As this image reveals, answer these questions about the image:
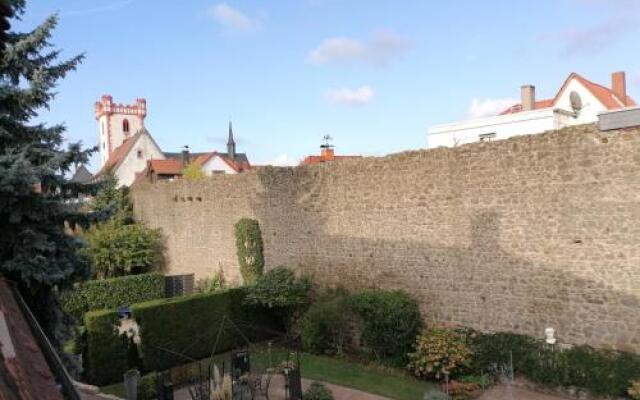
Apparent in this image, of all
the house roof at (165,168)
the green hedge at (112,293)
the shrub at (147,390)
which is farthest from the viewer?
the house roof at (165,168)

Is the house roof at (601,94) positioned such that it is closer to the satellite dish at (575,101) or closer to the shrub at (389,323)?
the satellite dish at (575,101)

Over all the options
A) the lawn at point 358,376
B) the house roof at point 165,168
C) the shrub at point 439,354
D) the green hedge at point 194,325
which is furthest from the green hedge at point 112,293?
the house roof at point 165,168

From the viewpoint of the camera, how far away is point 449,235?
1267cm

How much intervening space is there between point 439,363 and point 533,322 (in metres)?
2.05

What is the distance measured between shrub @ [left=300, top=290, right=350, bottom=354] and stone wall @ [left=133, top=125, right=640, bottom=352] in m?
0.91

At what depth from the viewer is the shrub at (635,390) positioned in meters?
9.23

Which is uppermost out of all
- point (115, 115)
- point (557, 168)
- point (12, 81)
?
point (115, 115)

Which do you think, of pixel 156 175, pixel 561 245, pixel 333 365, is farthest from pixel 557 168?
pixel 156 175

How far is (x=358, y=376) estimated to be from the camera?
12523 millimetres

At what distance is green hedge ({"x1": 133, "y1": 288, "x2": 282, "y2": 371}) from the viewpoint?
13820 millimetres

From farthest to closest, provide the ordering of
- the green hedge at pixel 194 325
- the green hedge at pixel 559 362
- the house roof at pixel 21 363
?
the green hedge at pixel 194 325 < the green hedge at pixel 559 362 < the house roof at pixel 21 363

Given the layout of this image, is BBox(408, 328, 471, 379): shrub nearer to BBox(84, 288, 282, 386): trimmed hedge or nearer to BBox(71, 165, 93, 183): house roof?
BBox(84, 288, 282, 386): trimmed hedge

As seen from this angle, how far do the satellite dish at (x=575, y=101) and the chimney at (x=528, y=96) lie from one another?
1.56 metres

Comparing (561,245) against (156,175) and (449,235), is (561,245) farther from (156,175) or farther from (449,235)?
(156,175)
